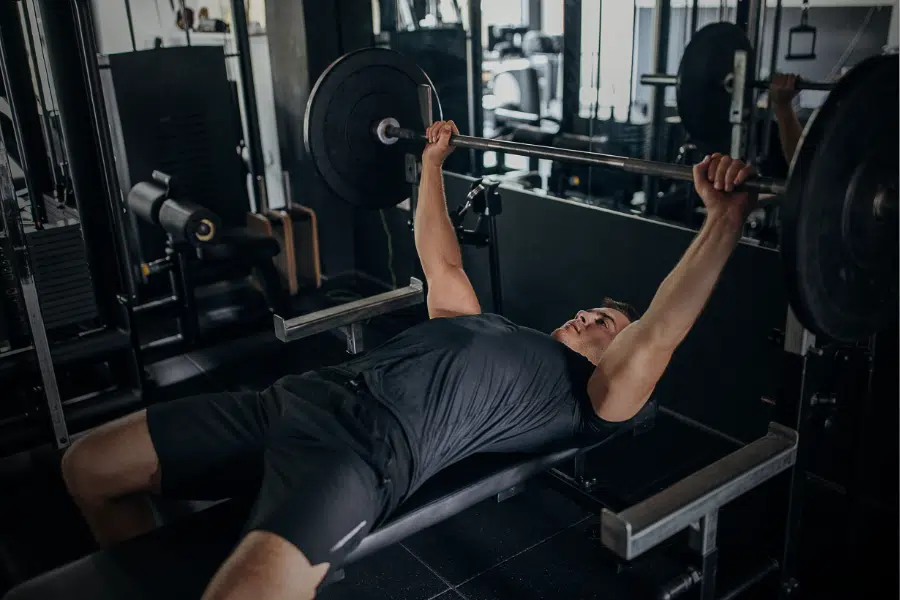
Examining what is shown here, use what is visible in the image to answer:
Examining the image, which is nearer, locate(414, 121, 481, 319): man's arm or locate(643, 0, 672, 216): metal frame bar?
locate(414, 121, 481, 319): man's arm

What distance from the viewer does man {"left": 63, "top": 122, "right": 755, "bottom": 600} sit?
4.91 ft

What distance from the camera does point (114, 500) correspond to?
5.78 feet

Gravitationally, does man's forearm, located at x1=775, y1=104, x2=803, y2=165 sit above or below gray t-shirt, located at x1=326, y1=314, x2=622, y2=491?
above

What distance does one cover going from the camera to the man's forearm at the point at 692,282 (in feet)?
4.90

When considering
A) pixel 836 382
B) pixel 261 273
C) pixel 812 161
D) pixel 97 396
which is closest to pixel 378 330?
pixel 261 273

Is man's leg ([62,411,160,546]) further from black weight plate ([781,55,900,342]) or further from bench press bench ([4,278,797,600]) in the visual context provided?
black weight plate ([781,55,900,342])

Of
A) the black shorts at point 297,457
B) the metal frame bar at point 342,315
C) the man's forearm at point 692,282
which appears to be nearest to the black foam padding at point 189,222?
the metal frame bar at point 342,315

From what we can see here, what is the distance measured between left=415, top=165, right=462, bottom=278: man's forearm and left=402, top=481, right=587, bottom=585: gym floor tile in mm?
758

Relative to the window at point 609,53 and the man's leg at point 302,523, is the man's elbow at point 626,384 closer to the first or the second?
the man's leg at point 302,523

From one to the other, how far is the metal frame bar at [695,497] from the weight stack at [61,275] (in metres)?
2.19

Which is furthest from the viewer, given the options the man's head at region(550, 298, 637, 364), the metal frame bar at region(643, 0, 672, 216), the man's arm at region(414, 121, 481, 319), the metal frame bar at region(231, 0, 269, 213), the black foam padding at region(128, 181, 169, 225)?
the metal frame bar at region(231, 0, 269, 213)

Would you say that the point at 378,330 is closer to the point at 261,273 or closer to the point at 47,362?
the point at 261,273

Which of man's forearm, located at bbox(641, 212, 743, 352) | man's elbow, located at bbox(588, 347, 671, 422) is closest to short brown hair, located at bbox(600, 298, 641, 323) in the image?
man's elbow, located at bbox(588, 347, 671, 422)

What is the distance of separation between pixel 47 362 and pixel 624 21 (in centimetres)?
285
